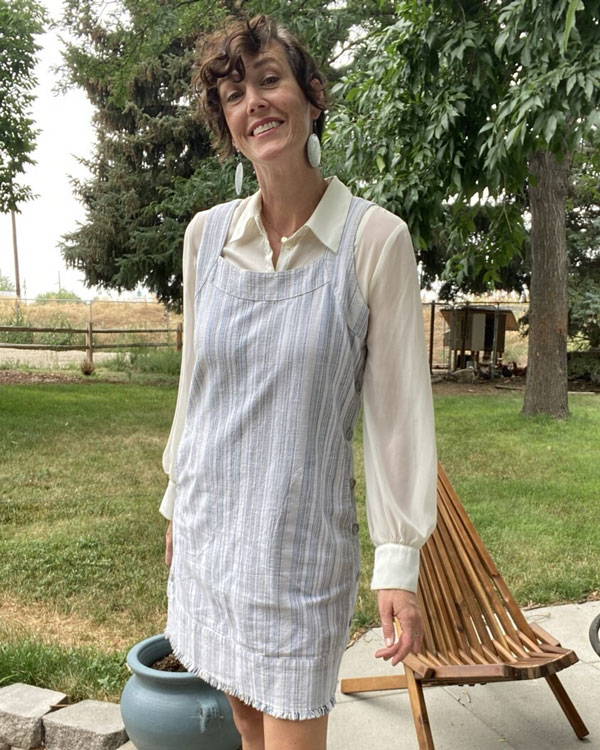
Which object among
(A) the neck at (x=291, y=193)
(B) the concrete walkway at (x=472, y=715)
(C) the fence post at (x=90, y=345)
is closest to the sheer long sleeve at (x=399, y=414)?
(A) the neck at (x=291, y=193)

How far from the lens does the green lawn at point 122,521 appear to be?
411 cm

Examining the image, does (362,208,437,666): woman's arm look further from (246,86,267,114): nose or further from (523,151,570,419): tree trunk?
(523,151,570,419): tree trunk

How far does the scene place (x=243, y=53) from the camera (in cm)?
173

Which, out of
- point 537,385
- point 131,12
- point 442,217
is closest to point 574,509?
point 442,217

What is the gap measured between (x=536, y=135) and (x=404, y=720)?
9.37 ft

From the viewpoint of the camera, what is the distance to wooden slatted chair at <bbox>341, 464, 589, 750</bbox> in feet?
8.91

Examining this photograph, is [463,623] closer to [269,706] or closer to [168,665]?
[168,665]

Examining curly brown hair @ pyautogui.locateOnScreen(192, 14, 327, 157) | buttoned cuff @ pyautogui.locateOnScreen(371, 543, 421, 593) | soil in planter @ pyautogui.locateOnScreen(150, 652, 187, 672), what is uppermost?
curly brown hair @ pyautogui.locateOnScreen(192, 14, 327, 157)

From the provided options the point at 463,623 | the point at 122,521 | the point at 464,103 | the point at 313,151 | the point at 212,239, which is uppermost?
the point at 464,103

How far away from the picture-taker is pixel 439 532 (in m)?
3.08

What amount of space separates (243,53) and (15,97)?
12.0 metres

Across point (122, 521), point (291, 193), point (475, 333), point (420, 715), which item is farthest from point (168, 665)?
point (475, 333)

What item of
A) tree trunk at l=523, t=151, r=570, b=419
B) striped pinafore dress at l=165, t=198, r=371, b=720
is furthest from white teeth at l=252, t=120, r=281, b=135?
tree trunk at l=523, t=151, r=570, b=419

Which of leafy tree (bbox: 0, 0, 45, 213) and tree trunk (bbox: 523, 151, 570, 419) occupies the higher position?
leafy tree (bbox: 0, 0, 45, 213)
